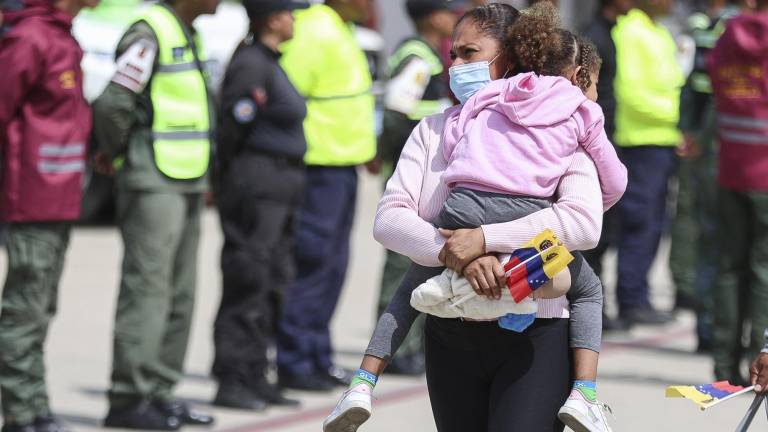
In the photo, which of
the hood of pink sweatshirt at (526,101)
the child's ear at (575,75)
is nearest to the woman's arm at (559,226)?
the hood of pink sweatshirt at (526,101)

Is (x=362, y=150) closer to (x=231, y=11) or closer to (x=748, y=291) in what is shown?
(x=748, y=291)

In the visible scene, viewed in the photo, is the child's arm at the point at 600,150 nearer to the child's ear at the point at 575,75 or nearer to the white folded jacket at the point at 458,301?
the child's ear at the point at 575,75

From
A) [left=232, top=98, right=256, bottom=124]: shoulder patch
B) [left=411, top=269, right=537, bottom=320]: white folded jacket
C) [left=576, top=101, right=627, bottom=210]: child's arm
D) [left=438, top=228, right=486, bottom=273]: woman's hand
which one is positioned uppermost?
[left=576, top=101, right=627, bottom=210]: child's arm

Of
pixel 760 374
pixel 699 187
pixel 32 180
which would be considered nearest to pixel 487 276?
pixel 760 374

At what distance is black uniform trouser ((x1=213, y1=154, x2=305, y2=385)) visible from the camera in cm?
704

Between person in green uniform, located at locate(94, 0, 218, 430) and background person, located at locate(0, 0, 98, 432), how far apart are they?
1.04 feet

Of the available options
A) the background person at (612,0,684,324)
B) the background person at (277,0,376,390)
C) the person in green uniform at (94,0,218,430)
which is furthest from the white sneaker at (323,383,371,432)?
the background person at (612,0,684,324)

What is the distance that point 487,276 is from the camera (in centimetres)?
373

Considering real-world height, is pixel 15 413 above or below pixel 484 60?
below

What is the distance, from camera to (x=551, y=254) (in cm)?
370

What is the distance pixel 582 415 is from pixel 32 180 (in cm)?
310

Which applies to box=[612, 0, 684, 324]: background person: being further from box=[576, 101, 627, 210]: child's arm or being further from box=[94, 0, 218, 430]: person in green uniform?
box=[576, 101, 627, 210]: child's arm

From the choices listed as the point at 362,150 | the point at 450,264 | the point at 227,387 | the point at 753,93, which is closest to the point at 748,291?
the point at 753,93

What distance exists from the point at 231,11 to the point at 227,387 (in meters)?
8.48
